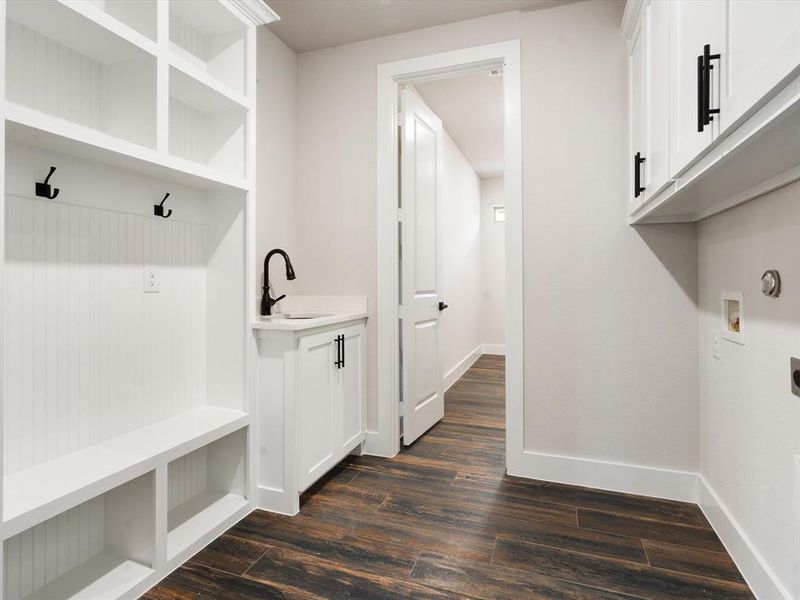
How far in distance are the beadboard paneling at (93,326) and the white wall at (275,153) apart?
62 cm

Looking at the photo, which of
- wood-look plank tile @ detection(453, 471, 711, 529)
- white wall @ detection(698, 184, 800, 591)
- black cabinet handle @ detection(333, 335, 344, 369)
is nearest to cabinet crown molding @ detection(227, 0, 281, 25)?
black cabinet handle @ detection(333, 335, 344, 369)

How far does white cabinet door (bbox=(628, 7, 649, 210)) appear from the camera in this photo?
1.96 m

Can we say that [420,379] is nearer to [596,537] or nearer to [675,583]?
[596,537]

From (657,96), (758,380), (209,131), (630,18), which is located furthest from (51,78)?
(758,380)

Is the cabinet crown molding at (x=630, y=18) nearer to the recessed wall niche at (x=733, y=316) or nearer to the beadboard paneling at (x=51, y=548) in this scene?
the recessed wall niche at (x=733, y=316)

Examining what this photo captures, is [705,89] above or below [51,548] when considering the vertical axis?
above

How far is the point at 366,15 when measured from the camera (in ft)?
8.63

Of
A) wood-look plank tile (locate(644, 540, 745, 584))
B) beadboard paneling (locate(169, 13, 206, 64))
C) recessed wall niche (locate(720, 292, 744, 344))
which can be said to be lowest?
wood-look plank tile (locate(644, 540, 745, 584))

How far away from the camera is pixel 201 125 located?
2188mm

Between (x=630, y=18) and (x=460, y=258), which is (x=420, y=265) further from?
(x=460, y=258)

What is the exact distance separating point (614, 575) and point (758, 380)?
34.3 inches

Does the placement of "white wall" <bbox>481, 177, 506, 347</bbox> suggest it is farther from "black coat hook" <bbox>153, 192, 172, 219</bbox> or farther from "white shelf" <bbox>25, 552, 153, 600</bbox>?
"white shelf" <bbox>25, 552, 153, 600</bbox>

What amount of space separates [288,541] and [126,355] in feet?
3.33

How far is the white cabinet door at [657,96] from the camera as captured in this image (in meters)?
1.58
